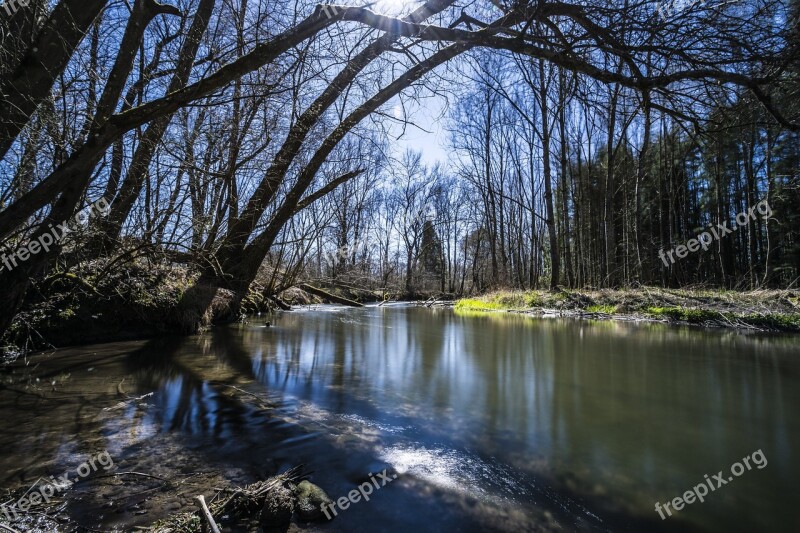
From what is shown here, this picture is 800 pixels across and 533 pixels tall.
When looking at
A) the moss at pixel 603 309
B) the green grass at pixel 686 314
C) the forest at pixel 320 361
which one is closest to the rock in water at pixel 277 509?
the forest at pixel 320 361

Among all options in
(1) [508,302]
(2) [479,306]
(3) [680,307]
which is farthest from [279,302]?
(3) [680,307]

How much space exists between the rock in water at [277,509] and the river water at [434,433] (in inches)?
4.8

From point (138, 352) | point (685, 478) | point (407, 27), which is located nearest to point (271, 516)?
point (685, 478)

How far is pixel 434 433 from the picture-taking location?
10.3 ft

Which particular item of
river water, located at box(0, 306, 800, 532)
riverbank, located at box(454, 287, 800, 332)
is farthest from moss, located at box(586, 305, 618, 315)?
river water, located at box(0, 306, 800, 532)

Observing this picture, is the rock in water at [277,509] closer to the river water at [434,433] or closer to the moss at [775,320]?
the river water at [434,433]

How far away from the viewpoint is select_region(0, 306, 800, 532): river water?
2.07 m

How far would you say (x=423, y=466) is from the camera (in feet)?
8.43

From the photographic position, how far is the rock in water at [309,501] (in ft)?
6.41

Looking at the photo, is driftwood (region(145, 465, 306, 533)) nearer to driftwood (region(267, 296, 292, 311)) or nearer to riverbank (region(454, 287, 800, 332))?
riverbank (region(454, 287, 800, 332))

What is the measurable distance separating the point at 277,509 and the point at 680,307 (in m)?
12.4

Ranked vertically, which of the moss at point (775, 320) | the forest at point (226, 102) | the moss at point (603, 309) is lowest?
the moss at point (775, 320)

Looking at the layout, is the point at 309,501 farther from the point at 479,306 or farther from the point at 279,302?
the point at 479,306

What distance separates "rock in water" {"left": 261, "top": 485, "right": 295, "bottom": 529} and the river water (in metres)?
0.12
